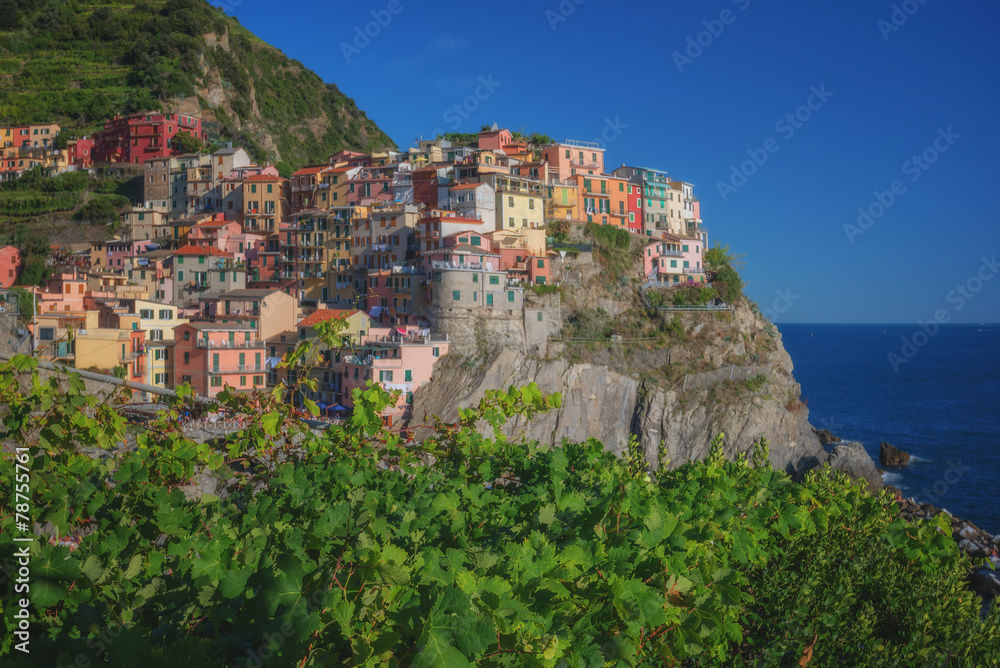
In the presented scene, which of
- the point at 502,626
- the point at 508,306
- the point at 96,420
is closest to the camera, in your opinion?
the point at 502,626

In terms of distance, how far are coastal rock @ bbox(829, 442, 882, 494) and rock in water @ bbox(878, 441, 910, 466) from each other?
7.35 meters

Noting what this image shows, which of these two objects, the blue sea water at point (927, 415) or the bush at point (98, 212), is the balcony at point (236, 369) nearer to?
the bush at point (98, 212)

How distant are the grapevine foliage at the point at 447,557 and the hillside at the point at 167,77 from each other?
3072 inches

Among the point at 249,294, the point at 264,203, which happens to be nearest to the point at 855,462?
the point at 249,294

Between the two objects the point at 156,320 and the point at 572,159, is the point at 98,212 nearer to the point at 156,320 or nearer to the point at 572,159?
the point at 156,320

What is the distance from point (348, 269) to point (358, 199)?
7371 mm

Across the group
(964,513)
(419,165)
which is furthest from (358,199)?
(964,513)

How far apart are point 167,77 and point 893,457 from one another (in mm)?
78298

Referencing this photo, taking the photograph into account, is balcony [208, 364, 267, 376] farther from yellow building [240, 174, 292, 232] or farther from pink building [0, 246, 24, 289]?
pink building [0, 246, 24, 289]

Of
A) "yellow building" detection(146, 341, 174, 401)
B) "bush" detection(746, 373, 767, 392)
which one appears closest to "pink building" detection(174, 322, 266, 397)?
"yellow building" detection(146, 341, 174, 401)

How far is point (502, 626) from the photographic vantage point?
2.89m

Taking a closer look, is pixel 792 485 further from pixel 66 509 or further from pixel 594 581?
pixel 66 509

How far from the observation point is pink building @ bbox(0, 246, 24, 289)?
54188 millimetres

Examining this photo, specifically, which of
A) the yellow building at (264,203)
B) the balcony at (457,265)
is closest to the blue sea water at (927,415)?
the balcony at (457,265)
